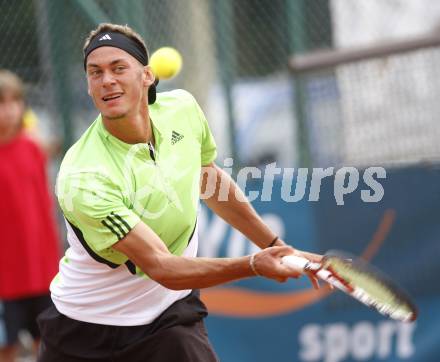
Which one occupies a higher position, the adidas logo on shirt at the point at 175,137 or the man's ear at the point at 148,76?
the man's ear at the point at 148,76

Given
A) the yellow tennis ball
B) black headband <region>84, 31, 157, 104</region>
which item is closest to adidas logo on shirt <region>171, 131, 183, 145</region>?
black headband <region>84, 31, 157, 104</region>

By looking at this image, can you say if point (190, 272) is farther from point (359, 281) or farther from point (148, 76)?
point (148, 76)

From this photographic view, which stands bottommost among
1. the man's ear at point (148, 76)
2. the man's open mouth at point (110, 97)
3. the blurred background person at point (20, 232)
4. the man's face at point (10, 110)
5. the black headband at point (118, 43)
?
the blurred background person at point (20, 232)

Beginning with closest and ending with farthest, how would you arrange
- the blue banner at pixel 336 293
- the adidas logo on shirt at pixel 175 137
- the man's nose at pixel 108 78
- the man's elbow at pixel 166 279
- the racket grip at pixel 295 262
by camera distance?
the racket grip at pixel 295 262 < the man's elbow at pixel 166 279 < the man's nose at pixel 108 78 < the adidas logo on shirt at pixel 175 137 < the blue banner at pixel 336 293

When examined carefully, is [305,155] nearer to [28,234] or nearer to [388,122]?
[388,122]

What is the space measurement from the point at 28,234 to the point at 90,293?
2705 millimetres

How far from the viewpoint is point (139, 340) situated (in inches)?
171

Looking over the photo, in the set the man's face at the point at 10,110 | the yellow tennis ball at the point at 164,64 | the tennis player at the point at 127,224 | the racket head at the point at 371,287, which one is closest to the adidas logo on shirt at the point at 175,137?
the tennis player at the point at 127,224

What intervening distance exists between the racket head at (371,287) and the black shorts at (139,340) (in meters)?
0.76

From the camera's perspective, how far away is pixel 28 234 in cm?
696

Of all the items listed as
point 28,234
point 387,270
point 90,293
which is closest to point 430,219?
point 387,270

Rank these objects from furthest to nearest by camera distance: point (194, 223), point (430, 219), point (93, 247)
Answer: point (430, 219)
point (194, 223)
point (93, 247)

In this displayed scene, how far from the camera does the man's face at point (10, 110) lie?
22.4ft

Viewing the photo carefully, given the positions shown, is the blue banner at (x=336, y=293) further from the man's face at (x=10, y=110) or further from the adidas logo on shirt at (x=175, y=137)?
the adidas logo on shirt at (x=175, y=137)
